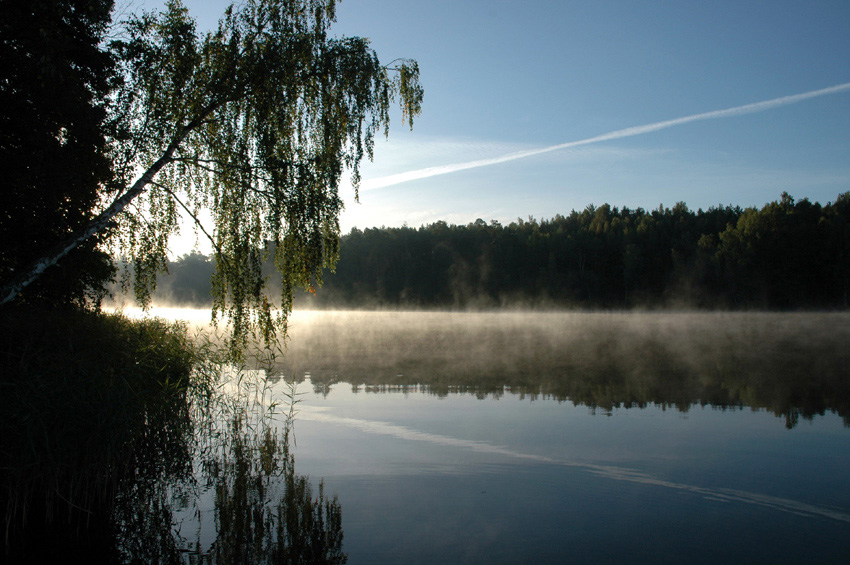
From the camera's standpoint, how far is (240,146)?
877 cm

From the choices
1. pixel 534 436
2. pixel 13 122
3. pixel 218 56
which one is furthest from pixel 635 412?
pixel 13 122

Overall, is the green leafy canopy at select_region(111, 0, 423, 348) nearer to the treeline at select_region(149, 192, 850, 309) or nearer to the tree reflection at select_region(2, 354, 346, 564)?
the tree reflection at select_region(2, 354, 346, 564)

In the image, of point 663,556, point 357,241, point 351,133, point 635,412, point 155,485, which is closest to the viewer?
point 663,556

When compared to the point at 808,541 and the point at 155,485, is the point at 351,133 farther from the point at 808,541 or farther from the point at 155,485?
the point at 808,541

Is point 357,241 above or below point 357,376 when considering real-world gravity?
above

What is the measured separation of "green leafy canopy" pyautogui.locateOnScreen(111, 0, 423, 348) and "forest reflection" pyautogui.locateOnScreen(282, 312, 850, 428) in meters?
6.16

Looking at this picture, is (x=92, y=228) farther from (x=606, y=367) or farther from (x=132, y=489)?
(x=606, y=367)

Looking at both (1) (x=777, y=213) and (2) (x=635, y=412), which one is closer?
(2) (x=635, y=412)

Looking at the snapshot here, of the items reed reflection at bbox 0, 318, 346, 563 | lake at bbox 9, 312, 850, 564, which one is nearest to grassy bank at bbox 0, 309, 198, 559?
reed reflection at bbox 0, 318, 346, 563

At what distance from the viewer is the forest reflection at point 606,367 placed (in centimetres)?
1320

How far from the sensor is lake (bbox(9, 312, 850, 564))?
5676 mm

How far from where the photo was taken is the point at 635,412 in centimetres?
1155

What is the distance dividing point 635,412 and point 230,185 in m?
8.57

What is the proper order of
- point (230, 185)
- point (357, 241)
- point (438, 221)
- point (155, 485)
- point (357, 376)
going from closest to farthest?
point (155, 485), point (230, 185), point (357, 376), point (357, 241), point (438, 221)
